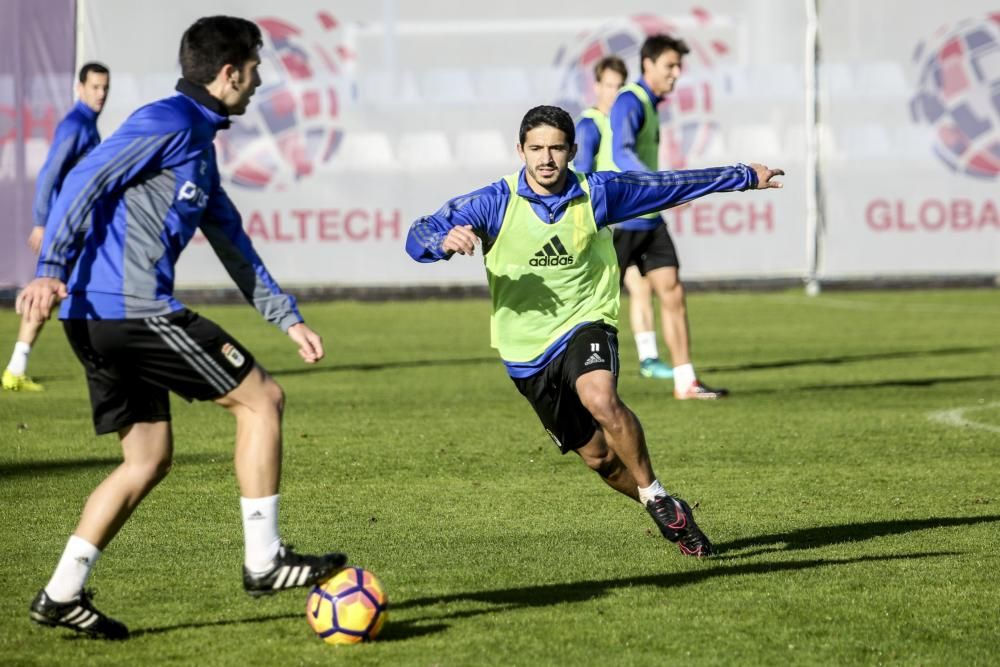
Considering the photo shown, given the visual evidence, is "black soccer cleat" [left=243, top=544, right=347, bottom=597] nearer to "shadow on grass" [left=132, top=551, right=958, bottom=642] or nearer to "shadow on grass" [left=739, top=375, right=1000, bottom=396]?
"shadow on grass" [left=132, top=551, right=958, bottom=642]

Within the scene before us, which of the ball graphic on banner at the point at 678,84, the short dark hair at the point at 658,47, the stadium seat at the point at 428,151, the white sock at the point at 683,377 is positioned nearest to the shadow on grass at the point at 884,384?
the white sock at the point at 683,377

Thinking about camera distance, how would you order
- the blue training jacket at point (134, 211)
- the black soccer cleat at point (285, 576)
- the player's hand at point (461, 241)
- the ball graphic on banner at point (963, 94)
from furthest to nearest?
the ball graphic on banner at point (963, 94), the player's hand at point (461, 241), the black soccer cleat at point (285, 576), the blue training jacket at point (134, 211)

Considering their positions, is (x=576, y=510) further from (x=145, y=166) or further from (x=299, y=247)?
(x=299, y=247)

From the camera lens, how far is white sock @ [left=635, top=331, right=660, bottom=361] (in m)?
13.7

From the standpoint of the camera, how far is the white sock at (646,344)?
1369 centimetres

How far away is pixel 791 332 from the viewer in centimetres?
1780

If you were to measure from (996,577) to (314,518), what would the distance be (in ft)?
9.72

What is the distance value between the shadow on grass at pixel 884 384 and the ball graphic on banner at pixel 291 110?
1065cm

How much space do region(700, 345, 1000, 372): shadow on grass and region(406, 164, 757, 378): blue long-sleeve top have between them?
286 inches

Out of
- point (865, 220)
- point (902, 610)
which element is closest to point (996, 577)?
point (902, 610)

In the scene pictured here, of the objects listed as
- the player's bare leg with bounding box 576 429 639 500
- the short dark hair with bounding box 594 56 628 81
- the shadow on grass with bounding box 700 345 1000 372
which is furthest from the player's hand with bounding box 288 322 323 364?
the shadow on grass with bounding box 700 345 1000 372

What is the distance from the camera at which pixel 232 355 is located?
5.43m

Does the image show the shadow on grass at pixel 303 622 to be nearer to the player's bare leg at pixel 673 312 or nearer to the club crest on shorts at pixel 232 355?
the club crest on shorts at pixel 232 355

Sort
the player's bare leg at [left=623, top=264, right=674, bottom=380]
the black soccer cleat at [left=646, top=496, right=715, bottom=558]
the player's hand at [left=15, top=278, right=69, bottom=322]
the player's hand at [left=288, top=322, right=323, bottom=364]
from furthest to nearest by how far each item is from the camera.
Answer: the player's bare leg at [left=623, top=264, right=674, bottom=380] < the black soccer cleat at [left=646, top=496, right=715, bottom=558] < the player's hand at [left=288, top=322, right=323, bottom=364] < the player's hand at [left=15, top=278, right=69, bottom=322]
